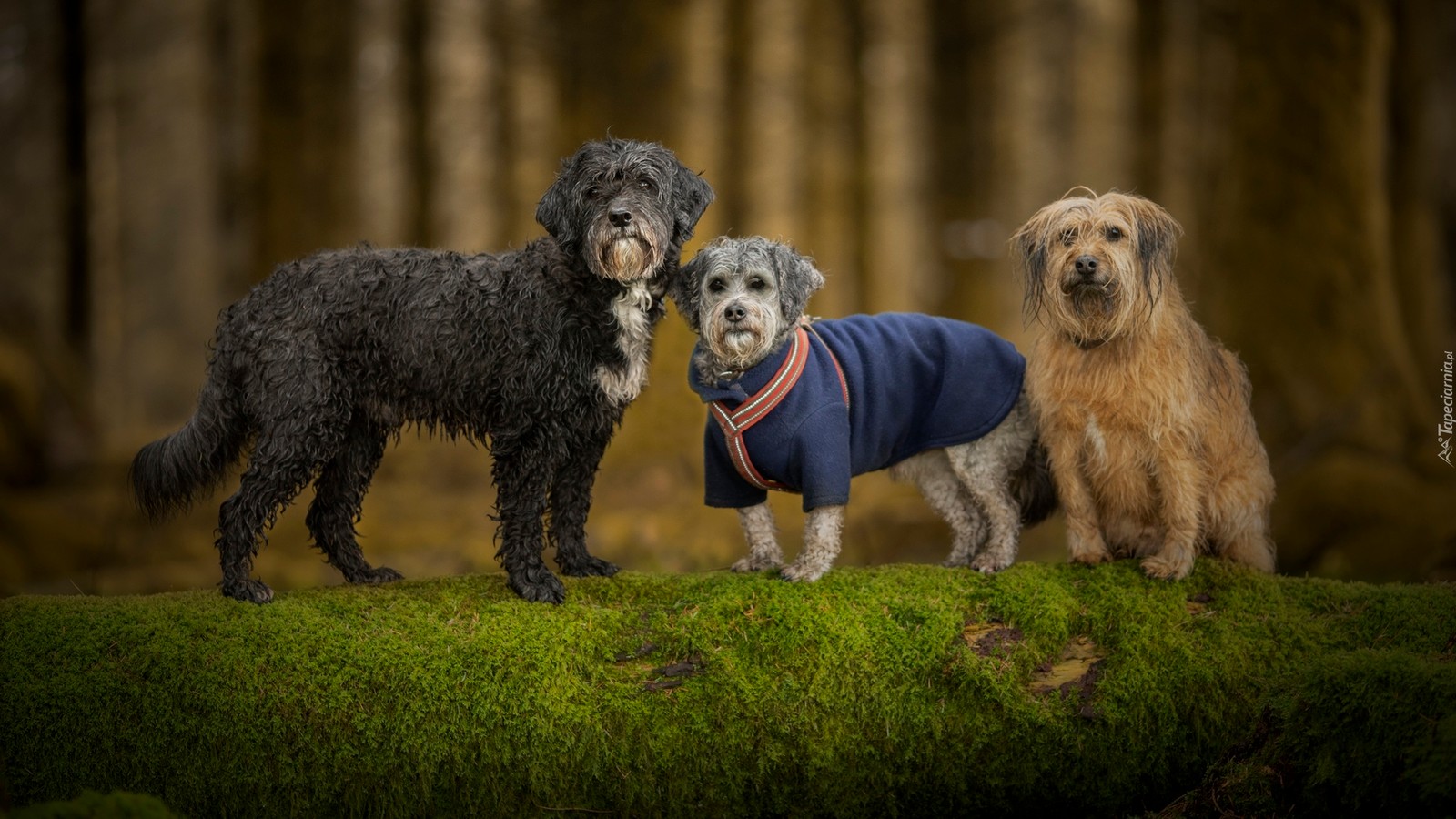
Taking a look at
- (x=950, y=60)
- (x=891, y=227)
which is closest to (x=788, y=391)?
(x=891, y=227)

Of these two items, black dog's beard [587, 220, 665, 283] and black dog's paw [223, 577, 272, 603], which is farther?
black dog's paw [223, 577, 272, 603]

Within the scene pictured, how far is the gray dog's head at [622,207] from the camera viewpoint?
4.76 metres

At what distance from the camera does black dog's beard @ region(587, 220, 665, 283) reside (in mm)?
4746

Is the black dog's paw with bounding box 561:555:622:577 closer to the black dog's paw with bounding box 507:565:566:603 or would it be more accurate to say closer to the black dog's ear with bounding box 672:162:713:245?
the black dog's paw with bounding box 507:565:566:603

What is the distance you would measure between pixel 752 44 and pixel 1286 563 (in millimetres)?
6480

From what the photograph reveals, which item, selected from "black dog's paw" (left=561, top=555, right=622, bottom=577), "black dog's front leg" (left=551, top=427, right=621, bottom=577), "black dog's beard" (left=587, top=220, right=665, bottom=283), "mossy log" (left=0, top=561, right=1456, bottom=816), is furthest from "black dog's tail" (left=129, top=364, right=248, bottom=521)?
"black dog's beard" (left=587, top=220, right=665, bottom=283)

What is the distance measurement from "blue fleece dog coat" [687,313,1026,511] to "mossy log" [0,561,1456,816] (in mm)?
604

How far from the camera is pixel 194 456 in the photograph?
5.39m

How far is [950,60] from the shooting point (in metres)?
10.6

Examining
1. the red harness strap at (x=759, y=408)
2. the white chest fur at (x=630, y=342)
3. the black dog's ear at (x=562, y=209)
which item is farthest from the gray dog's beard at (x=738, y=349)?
the black dog's ear at (x=562, y=209)

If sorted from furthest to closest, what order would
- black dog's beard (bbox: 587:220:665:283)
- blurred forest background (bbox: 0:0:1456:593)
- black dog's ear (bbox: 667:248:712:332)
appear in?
blurred forest background (bbox: 0:0:1456:593)
black dog's ear (bbox: 667:248:712:332)
black dog's beard (bbox: 587:220:665:283)

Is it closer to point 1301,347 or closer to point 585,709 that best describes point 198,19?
point 585,709

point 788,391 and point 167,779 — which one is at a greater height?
point 788,391

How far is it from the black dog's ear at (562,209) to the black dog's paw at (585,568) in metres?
1.64
